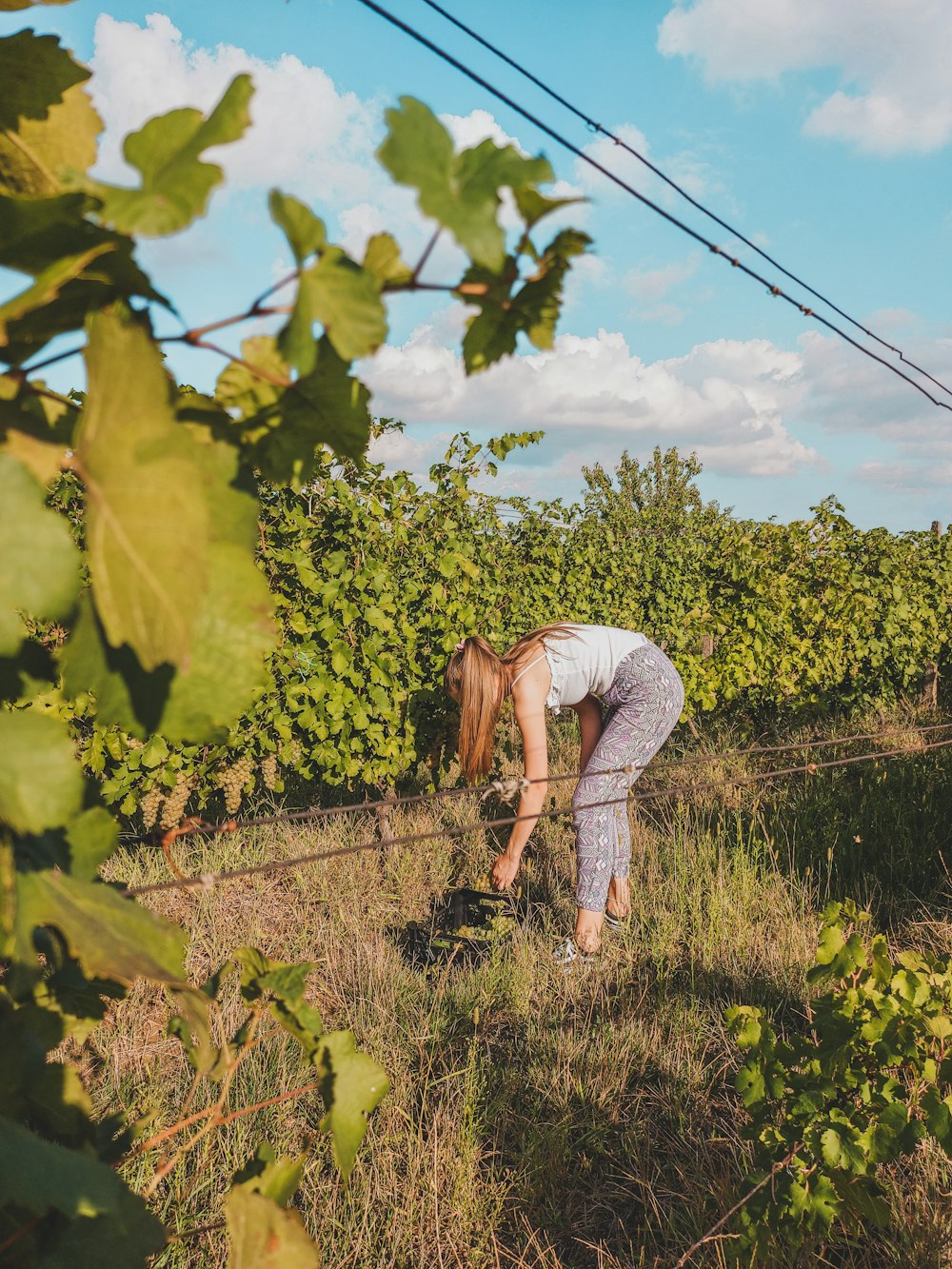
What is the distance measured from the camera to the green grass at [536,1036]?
7.50ft

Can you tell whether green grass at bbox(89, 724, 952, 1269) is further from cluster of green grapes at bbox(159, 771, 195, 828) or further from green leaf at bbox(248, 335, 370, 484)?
green leaf at bbox(248, 335, 370, 484)

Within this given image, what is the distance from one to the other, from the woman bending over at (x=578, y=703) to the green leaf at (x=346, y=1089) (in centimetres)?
297

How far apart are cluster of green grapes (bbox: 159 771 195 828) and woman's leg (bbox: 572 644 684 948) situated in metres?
2.03

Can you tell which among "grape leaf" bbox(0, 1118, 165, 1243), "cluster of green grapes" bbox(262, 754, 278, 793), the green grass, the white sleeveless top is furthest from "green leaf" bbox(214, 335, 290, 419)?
"cluster of green grapes" bbox(262, 754, 278, 793)

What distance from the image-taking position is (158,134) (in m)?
0.50

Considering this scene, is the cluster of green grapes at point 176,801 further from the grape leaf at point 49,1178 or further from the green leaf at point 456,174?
the green leaf at point 456,174

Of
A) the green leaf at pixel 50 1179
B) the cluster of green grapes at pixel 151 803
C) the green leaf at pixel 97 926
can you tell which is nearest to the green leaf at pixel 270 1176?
the green leaf at pixel 50 1179

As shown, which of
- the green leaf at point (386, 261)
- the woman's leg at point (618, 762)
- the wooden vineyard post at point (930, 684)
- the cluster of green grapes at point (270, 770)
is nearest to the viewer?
the green leaf at point (386, 261)

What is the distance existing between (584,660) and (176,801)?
2207 mm

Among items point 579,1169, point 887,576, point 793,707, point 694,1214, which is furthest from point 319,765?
point 887,576

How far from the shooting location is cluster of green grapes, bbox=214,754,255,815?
14.3 feet

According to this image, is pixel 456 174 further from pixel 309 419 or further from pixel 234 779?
pixel 234 779

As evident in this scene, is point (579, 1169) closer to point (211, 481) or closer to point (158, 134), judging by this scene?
point (211, 481)

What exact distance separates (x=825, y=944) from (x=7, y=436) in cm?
204
